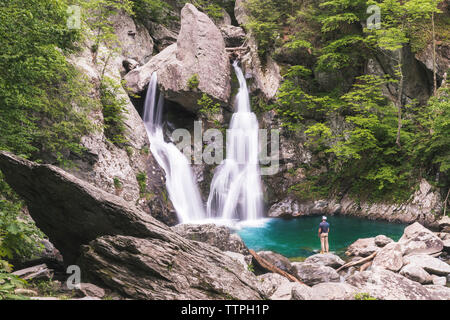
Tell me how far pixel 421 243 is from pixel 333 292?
617 centimetres

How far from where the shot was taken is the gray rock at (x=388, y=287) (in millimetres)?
5875

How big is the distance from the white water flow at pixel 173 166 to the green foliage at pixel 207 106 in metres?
2.72

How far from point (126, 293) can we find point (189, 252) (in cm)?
129

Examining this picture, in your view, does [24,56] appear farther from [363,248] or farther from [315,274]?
[363,248]

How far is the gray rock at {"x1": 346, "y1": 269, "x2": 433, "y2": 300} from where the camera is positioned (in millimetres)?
5875

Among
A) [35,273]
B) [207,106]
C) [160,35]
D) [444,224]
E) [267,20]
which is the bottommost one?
[444,224]

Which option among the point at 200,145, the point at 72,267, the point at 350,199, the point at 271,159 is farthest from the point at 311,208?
the point at 72,267

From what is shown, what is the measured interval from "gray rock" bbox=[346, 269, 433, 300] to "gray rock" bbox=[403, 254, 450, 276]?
2.30m

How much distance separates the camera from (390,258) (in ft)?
28.5

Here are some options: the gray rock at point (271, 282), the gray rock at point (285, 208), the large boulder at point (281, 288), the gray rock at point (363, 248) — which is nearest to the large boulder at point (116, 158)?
the gray rock at point (271, 282)

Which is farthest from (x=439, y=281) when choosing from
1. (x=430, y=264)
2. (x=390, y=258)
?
(x=390, y=258)

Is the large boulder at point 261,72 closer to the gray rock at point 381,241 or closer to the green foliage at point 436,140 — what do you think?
the green foliage at point 436,140

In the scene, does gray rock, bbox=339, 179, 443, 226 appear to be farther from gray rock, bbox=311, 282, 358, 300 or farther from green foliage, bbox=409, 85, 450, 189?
gray rock, bbox=311, 282, 358, 300

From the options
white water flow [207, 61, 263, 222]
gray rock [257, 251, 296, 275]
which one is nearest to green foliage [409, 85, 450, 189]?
white water flow [207, 61, 263, 222]
